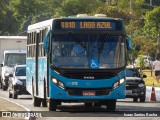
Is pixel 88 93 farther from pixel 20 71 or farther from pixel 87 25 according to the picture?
pixel 20 71

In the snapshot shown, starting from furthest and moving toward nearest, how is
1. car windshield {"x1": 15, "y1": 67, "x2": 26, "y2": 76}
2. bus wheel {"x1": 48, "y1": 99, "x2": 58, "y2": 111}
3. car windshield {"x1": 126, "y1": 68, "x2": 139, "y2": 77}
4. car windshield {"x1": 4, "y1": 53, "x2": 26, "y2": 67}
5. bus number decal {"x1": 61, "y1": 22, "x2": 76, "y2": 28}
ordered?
car windshield {"x1": 4, "y1": 53, "x2": 26, "y2": 67}, car windshield {"x1": 15, "y1": 67, "x2": 26, "y2": 76}, car windshield {"x1": 126, "y1": 68, "x2": 139, "y2": 77}, bus wheel {"x1": 48, "y1": 99, "x2": 58, "y2": 111}, bus number decal {"x1": 61, "y1": 22, "x2": 76, "y2": 28}

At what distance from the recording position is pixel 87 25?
24.1 metres

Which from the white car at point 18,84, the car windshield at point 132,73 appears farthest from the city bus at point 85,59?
the white car at point 18,84

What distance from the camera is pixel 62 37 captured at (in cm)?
2377

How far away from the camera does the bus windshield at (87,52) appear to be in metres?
23.5

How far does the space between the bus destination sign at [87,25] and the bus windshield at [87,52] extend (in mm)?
291

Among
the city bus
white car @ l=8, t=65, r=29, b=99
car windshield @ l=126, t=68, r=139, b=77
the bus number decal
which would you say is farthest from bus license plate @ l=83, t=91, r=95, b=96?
white car @ l=8, t=65, r=29, b=99

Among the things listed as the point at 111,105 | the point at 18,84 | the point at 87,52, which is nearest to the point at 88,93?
the point at 87,52

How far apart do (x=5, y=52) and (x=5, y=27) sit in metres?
62.5

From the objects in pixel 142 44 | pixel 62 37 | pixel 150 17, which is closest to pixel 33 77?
pixel 62 37

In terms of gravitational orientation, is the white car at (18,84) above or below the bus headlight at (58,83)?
below

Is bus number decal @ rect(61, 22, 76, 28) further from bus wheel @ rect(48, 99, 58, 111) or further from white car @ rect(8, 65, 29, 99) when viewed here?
white car @ rect(8, 65, 29, 99)

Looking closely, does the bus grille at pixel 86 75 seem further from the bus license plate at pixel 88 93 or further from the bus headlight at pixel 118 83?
the bus license plate at pixel 88 93

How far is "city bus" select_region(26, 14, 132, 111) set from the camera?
23.4 metres
